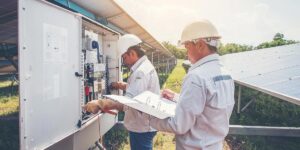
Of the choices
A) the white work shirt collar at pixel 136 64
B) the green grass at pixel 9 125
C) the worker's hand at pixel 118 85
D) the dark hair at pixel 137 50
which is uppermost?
the dark hair at pixel 137 50

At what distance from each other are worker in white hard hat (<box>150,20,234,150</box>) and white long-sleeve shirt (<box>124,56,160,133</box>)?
0.95 m

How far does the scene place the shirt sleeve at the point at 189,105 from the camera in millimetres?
1954

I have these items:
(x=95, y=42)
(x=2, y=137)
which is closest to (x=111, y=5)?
(x=95, y=42)

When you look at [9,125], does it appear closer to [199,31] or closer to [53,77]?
[53,77]

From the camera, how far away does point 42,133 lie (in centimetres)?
247

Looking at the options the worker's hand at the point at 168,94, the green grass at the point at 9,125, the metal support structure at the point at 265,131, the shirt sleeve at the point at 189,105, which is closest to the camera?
the shirt sleeve at the point at 189,105

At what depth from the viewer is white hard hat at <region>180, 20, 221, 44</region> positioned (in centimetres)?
208

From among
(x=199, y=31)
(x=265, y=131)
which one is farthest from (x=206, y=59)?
(x=265, y=131)

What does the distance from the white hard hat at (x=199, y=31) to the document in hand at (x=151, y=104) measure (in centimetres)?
56

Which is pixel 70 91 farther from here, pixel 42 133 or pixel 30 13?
pixel 30 13

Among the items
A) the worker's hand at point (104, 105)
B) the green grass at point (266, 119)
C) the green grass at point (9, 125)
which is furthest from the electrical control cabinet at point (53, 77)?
the green grass at point (266, 119)

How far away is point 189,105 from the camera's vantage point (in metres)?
1.97

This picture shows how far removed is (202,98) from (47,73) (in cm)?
141

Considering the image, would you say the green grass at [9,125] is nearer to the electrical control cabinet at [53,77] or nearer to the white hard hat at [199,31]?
the electrical control cabinet at [53,77]
